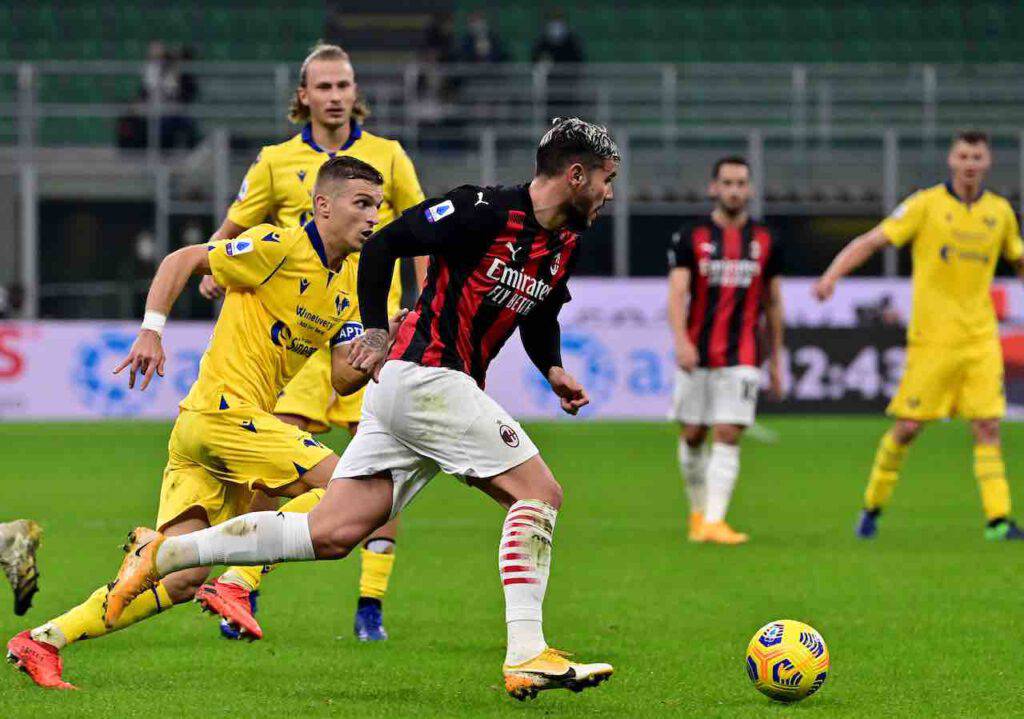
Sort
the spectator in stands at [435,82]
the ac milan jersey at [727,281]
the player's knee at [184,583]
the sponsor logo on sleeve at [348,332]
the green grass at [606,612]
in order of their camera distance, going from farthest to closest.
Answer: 1. the spectator in stands at [435,82]
2. the ac milan jersey at [727,281]
3. the sponsor logo on sleeve at [348,332]
4. the player's knee at [184,583]
5. the green grass at [606,612]

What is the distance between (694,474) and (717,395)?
526mm

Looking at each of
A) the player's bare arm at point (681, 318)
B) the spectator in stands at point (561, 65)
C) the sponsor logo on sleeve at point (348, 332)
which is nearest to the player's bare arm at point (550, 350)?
the sponsor logo on sleeve at point (348, 332)

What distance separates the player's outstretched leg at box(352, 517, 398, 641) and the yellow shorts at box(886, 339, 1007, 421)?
4.44 meters

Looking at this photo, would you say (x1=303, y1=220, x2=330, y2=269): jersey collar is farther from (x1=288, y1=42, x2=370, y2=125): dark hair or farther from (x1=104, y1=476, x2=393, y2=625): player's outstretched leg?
(x1=288, y1=42, x2=370, y2=125): dark hair

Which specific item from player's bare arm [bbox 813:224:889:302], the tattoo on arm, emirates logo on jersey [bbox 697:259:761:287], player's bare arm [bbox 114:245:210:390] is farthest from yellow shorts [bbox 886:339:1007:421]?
the tattoo on arm

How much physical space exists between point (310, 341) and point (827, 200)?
771 inches

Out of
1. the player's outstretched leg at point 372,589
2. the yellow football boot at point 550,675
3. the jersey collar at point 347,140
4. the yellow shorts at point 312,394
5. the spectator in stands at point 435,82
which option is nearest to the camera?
the yellow football boot at point 550,675

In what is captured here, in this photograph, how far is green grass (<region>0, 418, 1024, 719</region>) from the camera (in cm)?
582

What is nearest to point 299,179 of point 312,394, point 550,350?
point 312,394

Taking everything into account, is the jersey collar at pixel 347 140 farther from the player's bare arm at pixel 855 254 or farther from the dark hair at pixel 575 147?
the player's bare arm at pixel 855 254

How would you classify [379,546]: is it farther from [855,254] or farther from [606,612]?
[855,254]

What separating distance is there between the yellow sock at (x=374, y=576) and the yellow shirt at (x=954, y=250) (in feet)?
15.6

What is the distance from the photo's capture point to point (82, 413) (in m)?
20.7

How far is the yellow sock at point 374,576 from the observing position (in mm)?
7246
